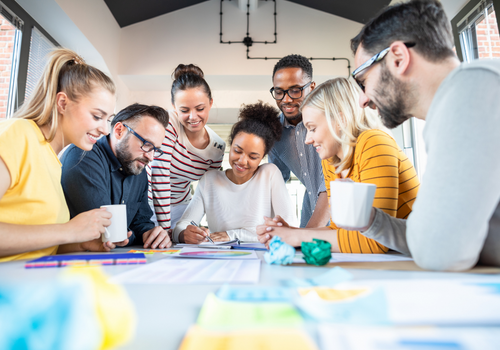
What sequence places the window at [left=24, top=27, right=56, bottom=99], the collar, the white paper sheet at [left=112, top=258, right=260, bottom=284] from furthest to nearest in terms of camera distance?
the window at [left=24, top=27, right=56, bottom=99] → the collar → the white paper sheet at [left=112, top=258, right=260, bottom=284]

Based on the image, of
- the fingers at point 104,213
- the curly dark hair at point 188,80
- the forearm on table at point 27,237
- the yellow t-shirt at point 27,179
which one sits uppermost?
the curly dark hair at point 188,80

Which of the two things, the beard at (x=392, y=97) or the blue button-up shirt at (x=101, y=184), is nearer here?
the beard at (x=392, y=97)

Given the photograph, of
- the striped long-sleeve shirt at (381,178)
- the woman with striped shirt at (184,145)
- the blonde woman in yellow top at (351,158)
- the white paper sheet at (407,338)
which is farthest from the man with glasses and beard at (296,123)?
the white paper sheet at (407,338)

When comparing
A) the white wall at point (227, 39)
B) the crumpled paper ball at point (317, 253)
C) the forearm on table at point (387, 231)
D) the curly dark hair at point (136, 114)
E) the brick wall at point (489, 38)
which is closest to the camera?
the crumpled paper ball at point (317, 253)

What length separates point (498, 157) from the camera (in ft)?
1.81

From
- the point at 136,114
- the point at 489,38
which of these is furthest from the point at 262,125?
the point at 489,38

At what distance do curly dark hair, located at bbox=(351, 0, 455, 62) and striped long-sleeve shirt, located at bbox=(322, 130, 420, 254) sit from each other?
32 cm

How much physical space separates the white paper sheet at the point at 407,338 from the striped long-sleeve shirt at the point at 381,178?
0.67 meters

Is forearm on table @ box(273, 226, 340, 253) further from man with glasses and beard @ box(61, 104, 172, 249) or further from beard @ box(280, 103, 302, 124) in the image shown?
beard @ box(280, 103, 302, 124)

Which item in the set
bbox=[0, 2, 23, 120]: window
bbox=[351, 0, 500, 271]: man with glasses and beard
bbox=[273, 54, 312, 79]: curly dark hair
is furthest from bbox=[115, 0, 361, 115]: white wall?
bbox=[351, 0, 500, 271]: man with glasses and beard

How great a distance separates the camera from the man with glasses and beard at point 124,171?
1.21 metres

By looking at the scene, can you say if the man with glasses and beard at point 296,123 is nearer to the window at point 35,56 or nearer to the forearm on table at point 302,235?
the forearm on table at point 302,235

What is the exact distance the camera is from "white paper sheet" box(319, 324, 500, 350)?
280 millimetres

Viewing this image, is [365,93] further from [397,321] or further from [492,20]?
[492,20]
